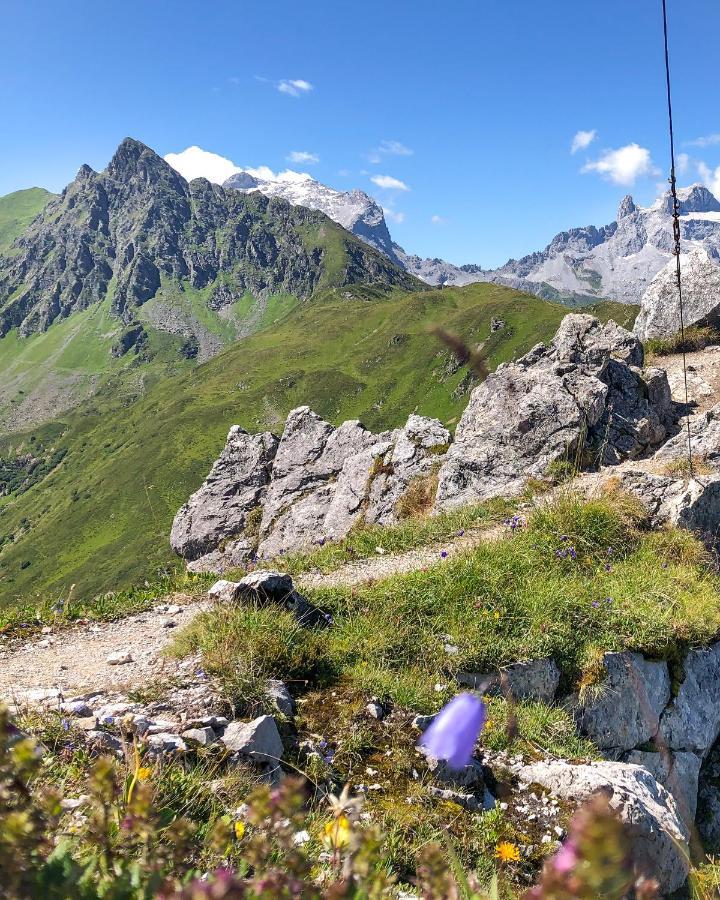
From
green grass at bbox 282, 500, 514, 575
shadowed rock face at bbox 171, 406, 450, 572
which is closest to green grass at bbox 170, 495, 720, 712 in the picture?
green grass at bbox 282, 500, 514, 575

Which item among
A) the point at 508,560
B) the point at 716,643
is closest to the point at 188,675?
the point at 508,560

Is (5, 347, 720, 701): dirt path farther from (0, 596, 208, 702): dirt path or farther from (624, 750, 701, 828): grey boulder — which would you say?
(624, 750, 701, 828): grey boulder

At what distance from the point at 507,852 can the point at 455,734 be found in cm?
103

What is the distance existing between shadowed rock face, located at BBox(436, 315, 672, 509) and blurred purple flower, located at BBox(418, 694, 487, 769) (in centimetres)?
1187

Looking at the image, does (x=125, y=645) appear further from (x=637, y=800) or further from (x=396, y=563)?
(x=637, y=800)

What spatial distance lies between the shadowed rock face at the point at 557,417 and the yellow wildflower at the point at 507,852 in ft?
41.8

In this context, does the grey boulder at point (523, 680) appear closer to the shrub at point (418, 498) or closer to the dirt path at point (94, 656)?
the dirt path at point (94, 656)

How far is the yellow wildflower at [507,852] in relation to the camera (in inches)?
203

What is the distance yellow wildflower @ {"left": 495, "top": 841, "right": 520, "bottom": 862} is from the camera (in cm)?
515

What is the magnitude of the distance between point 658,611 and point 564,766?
4022 mm

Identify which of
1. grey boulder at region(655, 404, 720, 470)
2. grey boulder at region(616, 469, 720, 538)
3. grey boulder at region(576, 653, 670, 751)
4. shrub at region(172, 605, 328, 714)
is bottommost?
grey boulder at region(576, 653, 670, 751)

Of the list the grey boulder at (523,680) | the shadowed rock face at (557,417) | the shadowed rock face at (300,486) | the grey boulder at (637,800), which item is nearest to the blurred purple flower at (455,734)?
the grey boulder at (637,800)

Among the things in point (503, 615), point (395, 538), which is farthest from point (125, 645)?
point (395, 538)

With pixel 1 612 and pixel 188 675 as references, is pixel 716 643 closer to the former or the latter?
pixel 188 675
